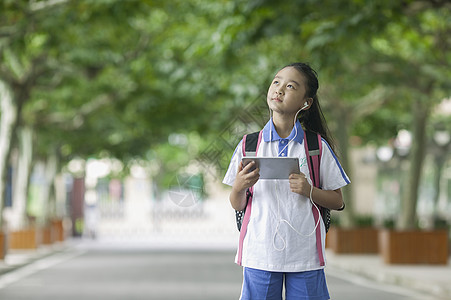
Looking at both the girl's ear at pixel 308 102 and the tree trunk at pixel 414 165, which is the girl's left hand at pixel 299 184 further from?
the tree trunk at pixel 414 165

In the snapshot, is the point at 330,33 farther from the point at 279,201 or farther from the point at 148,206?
the point at 148,206

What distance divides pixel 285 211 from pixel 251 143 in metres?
0.37

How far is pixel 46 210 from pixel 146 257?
830cm

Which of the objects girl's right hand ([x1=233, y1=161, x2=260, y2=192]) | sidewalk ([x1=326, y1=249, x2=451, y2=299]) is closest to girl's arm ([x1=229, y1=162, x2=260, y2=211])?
girl's right hand ([x1=233, y1=161, x2=260, y2=192])

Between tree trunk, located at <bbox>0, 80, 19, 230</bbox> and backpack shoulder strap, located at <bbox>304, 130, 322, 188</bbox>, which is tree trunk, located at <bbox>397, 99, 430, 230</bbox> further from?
backpack shoulder strap, located at <bbox>304, 130, 322, 188</bbox>

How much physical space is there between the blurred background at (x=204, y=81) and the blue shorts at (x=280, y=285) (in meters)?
0.47

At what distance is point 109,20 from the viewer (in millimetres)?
16484

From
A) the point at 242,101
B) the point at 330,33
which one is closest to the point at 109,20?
the point at 242,101

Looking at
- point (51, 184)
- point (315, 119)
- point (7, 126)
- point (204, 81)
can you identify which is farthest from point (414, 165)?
point (51, 184)

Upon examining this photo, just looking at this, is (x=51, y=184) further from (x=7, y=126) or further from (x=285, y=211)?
(x=285, y=211)

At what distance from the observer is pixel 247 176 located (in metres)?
4.11

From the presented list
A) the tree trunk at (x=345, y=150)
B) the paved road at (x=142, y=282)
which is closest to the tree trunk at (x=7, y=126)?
the paved road at (x=142, y=282)

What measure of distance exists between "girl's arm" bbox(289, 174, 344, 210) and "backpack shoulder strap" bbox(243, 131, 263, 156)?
1.04ft

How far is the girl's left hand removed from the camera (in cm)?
412
